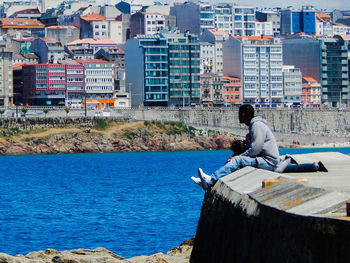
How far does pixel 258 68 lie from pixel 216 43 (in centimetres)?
848

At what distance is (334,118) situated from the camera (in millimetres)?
123000

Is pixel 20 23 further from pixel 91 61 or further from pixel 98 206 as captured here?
pixel 98 206

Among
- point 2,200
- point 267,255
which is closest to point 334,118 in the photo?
point 2,200

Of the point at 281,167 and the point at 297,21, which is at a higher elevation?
the point at 297,21

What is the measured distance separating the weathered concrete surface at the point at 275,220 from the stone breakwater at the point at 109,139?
8674 cm

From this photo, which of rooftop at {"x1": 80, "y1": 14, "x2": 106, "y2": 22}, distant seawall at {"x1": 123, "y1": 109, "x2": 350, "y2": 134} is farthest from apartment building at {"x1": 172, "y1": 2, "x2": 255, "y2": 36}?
distant seawall at {"x1": 123, "y1": 109, "x2": 350, "y2": 134}

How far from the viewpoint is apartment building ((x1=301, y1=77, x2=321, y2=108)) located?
449ft

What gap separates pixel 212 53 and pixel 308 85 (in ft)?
48.5

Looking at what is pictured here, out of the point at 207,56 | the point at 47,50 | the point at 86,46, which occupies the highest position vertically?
the point at 86,46

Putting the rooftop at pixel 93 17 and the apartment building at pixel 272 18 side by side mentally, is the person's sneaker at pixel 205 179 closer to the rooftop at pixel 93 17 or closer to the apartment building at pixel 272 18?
the rooftop at pixel 93 17

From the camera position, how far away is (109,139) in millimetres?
102500

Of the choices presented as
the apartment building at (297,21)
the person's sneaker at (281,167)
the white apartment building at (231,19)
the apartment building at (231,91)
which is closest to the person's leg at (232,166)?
the person's sneaker at (281,167)

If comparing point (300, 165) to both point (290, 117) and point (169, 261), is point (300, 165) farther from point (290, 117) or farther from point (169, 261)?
point (290, 117)

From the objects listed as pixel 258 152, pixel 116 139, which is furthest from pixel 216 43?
pixel 258 152
